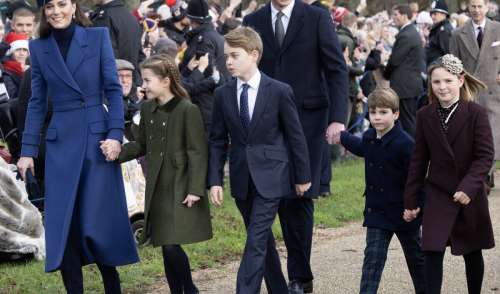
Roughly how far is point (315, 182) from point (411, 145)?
0.80 meters

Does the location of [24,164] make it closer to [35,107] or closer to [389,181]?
[35,107]

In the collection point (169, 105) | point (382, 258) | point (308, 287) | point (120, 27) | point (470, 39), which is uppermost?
point (169, 105)

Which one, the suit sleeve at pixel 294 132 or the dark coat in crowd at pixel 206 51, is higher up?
the suit sleeve at pixel 294 132

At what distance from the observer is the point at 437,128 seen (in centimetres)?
607

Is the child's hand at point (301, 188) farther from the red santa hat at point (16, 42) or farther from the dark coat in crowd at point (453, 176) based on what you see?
the red santa hat at point (16, 42)

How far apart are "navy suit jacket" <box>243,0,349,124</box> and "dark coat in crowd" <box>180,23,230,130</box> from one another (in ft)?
12.6

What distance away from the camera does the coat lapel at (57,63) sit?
624 cm

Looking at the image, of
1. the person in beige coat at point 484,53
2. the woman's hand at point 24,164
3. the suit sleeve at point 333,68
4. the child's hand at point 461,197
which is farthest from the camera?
the person in beige coat at point 484,53

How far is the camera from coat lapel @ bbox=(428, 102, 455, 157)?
19.8ft

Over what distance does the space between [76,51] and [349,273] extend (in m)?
2.57

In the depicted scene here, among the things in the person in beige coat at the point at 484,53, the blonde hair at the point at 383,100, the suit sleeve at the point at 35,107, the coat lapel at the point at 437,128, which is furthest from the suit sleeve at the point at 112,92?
the person in beige coat at the point at 484,53

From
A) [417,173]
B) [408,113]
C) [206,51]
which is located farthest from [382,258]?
[408,113]

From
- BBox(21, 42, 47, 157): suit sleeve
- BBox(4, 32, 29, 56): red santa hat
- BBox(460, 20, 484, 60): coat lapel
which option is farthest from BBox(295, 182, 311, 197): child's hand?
BBox(460, 20, 484, 60): coat lapel

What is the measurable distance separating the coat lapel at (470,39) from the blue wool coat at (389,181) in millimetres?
5301
